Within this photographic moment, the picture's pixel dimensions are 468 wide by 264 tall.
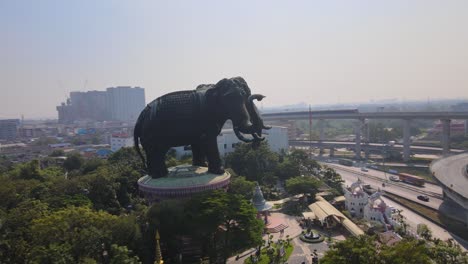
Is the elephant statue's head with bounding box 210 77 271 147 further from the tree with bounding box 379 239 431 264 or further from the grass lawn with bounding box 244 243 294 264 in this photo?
the tree with bounding box 379 239 431 264

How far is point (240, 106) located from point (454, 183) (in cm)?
3351

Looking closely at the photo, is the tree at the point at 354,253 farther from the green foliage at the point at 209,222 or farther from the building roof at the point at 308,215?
the building roof at the point at 308,215

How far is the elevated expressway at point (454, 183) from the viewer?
137ft

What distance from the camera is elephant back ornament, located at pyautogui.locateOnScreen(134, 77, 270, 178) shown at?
30.6 meters

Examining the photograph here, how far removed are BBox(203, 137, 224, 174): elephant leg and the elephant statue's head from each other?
8.99 ft

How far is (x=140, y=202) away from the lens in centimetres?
3625

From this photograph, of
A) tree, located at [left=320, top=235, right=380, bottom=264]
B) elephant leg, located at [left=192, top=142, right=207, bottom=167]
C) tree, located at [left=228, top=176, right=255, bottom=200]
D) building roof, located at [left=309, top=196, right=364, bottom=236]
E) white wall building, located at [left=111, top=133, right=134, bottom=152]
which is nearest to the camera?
tree, located at [left=320, top=235, right=380, bottom=264]

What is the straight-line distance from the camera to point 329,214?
38312 mm

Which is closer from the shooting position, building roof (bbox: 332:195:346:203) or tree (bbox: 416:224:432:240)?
tree (bbox: 416:224:432:240)

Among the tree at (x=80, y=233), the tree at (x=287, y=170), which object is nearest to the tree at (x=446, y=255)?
the tree at (x=80, y=233)

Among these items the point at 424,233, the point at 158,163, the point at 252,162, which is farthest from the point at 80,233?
the point at 252,162

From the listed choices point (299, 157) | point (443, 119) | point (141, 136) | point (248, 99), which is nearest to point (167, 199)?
point (141, 136)

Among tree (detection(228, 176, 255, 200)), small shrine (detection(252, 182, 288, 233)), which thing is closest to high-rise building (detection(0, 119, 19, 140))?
tree (detection(228, 176, 255, 200))

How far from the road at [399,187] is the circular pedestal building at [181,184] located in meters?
33.7
